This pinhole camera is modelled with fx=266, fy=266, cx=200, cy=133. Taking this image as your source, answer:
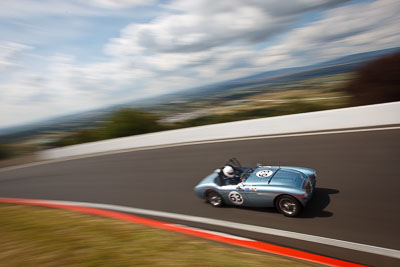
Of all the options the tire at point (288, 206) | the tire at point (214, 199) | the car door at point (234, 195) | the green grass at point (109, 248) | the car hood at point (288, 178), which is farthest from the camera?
the tire at point (214, 199)

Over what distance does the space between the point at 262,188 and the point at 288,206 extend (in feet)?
1.95

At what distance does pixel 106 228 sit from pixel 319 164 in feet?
19.6

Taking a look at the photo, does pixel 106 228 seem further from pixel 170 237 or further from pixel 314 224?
pixel 314 224

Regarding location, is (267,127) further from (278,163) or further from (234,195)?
(234,195)

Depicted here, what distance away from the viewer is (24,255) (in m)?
4.30

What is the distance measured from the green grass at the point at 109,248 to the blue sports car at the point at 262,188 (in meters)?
1.35

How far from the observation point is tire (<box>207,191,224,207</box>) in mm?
6176

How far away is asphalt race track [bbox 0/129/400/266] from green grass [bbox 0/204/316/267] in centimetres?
100

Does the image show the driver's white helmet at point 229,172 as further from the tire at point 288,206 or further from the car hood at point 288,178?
the tire at point 288,206

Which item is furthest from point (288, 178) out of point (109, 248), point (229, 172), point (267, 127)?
point (267, 127)

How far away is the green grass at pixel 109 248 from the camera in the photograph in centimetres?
389

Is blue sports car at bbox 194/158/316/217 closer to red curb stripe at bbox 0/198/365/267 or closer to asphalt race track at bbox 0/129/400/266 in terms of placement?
asphalt race track at bbox 0/129/400/266

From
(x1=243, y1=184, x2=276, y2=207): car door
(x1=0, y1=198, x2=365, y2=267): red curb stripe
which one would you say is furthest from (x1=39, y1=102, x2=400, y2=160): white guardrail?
(x1=0, y1=198, x2=365, y2=267): red curb stripe

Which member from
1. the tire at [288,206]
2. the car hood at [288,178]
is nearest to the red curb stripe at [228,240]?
the tire at [288,206]
